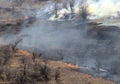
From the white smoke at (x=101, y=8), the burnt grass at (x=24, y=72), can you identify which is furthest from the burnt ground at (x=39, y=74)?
the white smoke at (x=101, y=8)

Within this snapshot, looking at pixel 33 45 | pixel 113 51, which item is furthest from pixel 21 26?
pixel 113 51

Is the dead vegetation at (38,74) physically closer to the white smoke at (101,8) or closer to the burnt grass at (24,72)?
the burnt grass at (24,72)

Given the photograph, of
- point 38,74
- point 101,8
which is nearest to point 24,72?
point 38,74

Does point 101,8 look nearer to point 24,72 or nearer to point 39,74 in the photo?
point 39,74

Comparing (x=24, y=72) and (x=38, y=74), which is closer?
(x=24, y=72)

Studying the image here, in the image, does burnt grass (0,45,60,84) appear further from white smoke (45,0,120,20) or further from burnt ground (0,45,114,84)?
white smoke (45,0,120,20)

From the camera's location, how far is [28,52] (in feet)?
75.7

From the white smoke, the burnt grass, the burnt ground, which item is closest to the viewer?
the burnt grass

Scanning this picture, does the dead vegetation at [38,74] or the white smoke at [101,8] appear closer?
the dead vegetation at [38,74]

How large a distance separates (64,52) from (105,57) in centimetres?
330

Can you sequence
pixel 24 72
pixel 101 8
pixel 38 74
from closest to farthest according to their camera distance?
pixel 24 72 → pixel 38 74 → pixel 101 8

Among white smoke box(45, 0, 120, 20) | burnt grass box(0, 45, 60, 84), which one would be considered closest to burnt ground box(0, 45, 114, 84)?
burnt grass box(0, 45, 60, 84)

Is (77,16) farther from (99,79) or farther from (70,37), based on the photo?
(99,79)

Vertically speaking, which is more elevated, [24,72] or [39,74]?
[24,72]
